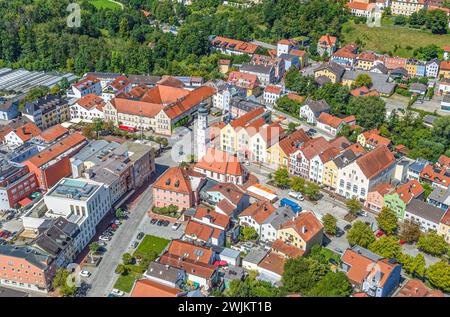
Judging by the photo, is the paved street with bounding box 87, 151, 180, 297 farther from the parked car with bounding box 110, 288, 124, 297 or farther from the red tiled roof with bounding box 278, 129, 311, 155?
the red tiled roof with bounding box 278, 129, 311, 155

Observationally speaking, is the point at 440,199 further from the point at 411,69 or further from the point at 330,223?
the point at 411,69

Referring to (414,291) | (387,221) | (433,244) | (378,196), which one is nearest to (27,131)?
(378,196)

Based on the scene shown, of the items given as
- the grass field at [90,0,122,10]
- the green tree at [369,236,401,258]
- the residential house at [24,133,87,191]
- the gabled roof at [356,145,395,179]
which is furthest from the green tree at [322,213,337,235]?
the grass field at [90,0,122,10]

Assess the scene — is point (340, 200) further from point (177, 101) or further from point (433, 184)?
point (177, 101)

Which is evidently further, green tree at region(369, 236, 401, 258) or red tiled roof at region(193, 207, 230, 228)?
red tiled roof at region(193, 207, 230, 228)

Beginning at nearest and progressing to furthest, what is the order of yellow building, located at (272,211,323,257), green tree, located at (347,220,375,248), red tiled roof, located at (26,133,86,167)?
yellow building, located at (272,211,323,257) < green tree, located at (347,220,375,248) < red tiled roof, located at (26,133,86,167)

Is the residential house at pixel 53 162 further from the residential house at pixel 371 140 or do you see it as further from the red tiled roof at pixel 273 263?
the residential house at pixel 371 140


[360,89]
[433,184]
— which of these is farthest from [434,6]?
[433,184]
